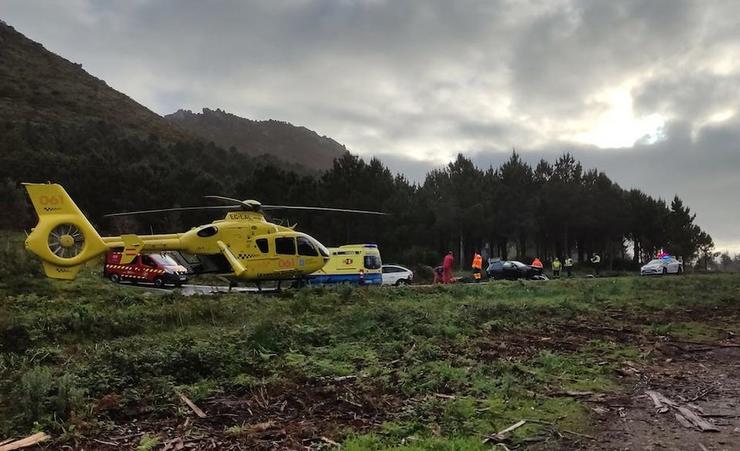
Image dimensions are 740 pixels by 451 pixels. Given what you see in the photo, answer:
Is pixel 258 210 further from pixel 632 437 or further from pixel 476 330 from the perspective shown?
pixel 632 437

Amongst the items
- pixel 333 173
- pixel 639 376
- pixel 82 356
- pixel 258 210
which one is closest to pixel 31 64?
pixel 333 173

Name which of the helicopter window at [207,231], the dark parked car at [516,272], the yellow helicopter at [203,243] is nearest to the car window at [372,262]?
the yellow helicopter at [203,243]

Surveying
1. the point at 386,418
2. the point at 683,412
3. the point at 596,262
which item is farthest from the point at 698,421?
the point at 596,262

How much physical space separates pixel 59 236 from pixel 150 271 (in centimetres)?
933

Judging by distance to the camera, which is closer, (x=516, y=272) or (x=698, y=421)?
(x=698, y=421)

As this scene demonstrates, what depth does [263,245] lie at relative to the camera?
2075 centimetres

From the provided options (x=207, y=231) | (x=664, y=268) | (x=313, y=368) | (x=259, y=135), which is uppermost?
(x=259, y=135)

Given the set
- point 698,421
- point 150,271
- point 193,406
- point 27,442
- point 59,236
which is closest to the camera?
point 27,442

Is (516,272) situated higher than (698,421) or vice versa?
(516,272)

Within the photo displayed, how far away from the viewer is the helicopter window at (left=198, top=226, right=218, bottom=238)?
64.3ft

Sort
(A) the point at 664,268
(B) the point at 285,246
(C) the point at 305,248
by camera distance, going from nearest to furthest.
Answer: (B) the point at 285,246 < (C) the point at 305,248 < (A) the point at 664,268

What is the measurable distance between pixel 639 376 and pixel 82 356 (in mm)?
9930

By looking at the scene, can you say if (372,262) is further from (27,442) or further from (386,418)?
(27,442)

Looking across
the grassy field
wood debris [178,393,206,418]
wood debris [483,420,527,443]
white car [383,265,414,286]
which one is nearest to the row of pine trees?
white car [383,265,414,286]
